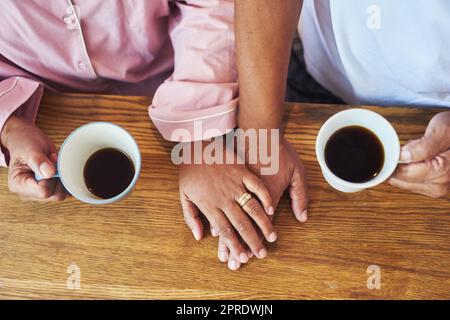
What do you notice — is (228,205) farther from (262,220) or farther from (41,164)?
(41,164)

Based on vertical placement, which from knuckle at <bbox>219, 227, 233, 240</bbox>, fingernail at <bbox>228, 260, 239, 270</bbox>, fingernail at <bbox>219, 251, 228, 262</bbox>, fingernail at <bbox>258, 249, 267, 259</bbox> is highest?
knuckle at <bbox>219, 227, 233, 240</bbox>

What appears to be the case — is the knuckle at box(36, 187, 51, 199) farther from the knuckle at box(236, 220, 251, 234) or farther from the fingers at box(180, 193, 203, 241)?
the knuckle at box(236, 220, 251, 234)

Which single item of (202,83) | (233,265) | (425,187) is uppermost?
(202,83)

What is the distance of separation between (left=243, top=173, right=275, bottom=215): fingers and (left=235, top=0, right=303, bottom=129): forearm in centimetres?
10

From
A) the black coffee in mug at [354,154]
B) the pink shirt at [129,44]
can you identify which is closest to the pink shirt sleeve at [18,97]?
the pink shirt at [129,44]

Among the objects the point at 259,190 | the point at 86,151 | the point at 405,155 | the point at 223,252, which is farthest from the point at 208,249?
the point at 405,155

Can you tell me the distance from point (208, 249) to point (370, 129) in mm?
342

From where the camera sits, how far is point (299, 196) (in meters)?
0.69

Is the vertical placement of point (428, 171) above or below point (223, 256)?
above

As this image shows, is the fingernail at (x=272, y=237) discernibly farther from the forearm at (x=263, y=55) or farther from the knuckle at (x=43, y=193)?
the knuckle at (x=43, y=193)

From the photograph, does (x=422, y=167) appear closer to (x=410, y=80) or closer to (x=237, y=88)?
(x=410, y=80)

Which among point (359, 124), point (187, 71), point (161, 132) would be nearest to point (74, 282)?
point (161, 132)

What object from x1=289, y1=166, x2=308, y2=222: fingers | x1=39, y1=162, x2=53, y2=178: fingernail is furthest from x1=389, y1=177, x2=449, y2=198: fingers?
x1=39, y1=162, x2=53, y2=178: fingernail

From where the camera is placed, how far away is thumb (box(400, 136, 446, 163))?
0.65 metres
